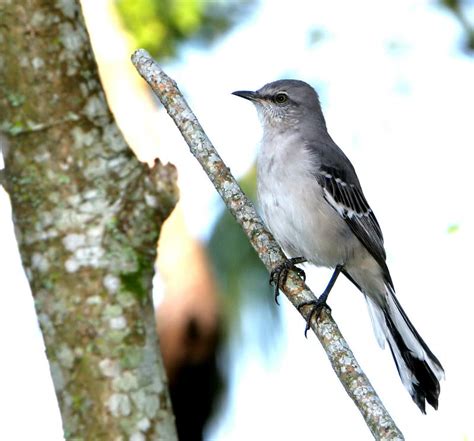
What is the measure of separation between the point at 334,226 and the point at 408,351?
0.88m

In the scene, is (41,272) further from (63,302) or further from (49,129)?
Result: (49,129)

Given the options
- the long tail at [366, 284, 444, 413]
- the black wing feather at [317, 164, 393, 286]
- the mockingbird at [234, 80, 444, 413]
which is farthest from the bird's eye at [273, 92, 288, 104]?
the long tail at [366, 284, 444, 413]

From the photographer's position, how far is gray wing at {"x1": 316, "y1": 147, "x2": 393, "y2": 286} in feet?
19.1

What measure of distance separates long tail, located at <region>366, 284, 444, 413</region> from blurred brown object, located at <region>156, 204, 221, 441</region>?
8.43 ft

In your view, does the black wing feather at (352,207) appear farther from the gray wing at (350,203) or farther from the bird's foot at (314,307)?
the bird's foot at (314,307)

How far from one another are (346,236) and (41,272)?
12.0ft

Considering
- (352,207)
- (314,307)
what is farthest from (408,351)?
(314,307)

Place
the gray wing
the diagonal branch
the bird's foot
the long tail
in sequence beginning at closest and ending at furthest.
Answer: the bird's foot → the diagonal branch → the long tail → the gray wing

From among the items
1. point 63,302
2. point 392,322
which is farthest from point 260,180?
point 63,302

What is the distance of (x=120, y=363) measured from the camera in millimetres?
2279

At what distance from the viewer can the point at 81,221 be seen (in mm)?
2406

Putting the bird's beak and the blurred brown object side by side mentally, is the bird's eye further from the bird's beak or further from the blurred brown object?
the blurred brown object

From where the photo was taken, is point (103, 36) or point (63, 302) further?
point (103, 36)

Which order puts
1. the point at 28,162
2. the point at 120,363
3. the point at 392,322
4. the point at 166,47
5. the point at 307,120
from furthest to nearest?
1. the point at 166,47
2. the point at 307,120
3. the point at 392,322
4. the point at 28,162
5. the point at 120,363
